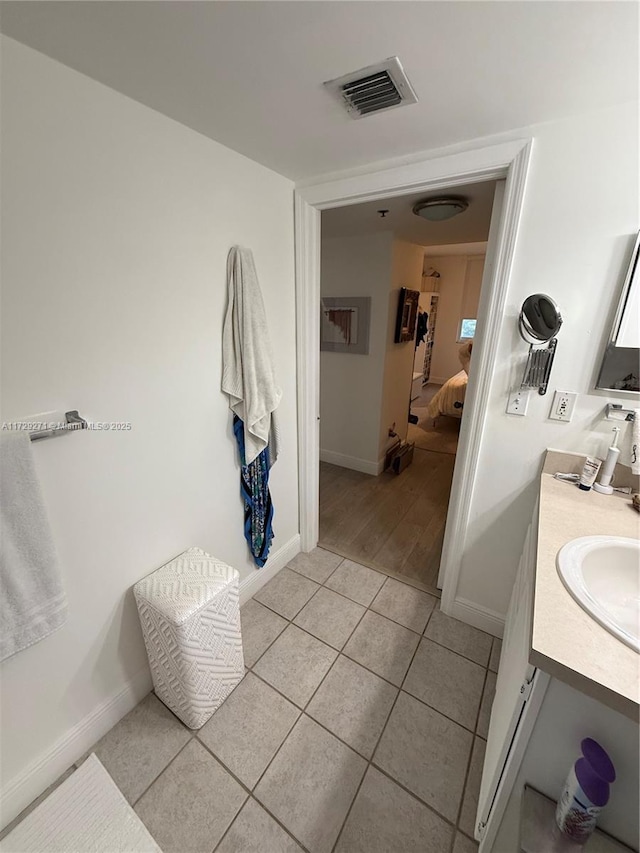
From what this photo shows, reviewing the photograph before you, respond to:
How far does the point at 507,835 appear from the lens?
83 cm

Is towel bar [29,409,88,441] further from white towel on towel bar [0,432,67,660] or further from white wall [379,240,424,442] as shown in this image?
white wall [379,240,424,442]

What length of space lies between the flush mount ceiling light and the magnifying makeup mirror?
38.2 inches

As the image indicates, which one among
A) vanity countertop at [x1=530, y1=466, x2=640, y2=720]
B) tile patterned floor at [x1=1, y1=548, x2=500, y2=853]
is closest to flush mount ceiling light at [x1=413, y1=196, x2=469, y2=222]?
vanity countertop at [x1=530, y1=466, x2=640, y2=720]

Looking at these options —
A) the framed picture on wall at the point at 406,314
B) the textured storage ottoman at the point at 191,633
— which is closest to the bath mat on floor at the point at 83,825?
the textured storage ottoman at the point at 191,633

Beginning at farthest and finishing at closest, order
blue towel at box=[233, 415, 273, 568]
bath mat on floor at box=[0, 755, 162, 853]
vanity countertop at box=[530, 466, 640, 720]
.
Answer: blue towel at box=[233, 415, 273, 568] → bath mat on floor at box=[0, 755, 162, 853] → vanity countertop at box=[530, 466, 640, 720]

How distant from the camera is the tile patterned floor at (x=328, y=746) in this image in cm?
109

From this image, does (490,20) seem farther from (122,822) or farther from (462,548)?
(122,822)

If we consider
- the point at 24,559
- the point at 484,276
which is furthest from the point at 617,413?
the point at 24,559

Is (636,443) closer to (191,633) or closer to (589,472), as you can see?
(589,472)

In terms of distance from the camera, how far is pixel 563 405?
1353mm

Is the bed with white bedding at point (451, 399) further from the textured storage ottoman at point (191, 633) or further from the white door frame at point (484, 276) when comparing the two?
the textured storage ottoman at point (191, 633)

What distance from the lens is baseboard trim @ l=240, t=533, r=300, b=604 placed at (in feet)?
6.34

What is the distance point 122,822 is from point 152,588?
689mm

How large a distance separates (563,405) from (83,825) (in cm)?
222
